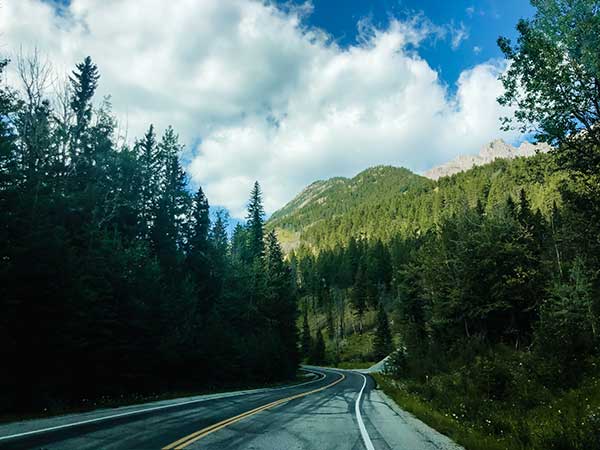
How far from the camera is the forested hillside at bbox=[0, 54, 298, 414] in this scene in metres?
12.9

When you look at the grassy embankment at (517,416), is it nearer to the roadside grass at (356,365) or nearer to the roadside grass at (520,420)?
the roadside grass at (520,420)

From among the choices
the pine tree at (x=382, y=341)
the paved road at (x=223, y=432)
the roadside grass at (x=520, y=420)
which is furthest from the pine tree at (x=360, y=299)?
the paved road at (x=223, y=432)

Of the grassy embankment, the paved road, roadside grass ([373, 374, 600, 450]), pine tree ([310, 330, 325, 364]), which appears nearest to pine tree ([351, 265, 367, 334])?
pine tree ([310, 330, 325, 364])

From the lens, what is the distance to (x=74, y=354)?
14.9m

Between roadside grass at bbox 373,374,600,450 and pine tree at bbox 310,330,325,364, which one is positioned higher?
roadside grass at bbox 373,374,600,450

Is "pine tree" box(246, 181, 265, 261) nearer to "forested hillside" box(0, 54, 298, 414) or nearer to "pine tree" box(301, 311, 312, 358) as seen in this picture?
"forested hillside" box(0, 54, 298, 414)

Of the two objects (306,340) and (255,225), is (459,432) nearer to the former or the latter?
(255,225)

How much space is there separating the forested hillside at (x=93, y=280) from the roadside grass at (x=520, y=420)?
1235 centimetres

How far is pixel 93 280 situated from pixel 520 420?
1659cm

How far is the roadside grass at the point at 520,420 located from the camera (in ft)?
23.4

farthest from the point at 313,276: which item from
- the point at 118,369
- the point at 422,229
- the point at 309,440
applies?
the point at 309,440

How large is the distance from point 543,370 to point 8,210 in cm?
2106

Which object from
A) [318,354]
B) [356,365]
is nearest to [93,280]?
[356,365]

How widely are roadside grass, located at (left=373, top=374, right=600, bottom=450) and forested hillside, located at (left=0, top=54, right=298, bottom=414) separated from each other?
12.3 metres
